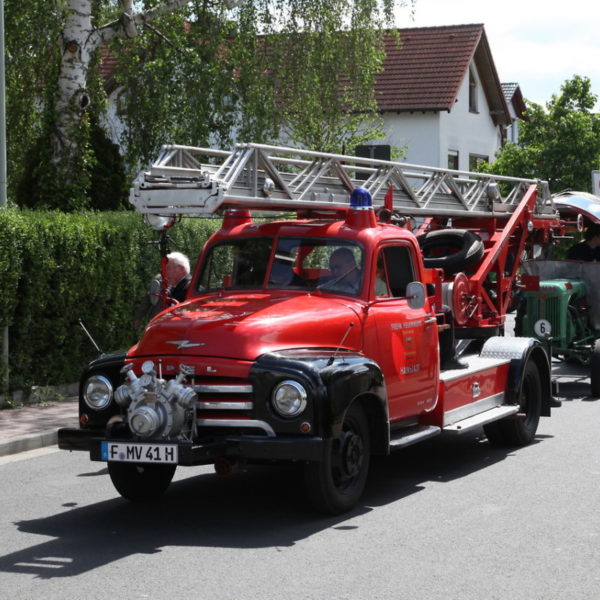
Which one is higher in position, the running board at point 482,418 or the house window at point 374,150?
the house window at point 374,150

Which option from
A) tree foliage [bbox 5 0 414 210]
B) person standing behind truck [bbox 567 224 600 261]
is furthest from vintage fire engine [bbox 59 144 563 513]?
tree foliage [bbox 5 0 414 210]

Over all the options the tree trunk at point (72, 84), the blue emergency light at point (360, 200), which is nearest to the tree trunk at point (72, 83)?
the tree trunk at point (72, 84)

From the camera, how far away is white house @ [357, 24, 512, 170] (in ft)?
131

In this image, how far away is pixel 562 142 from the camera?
114 ft

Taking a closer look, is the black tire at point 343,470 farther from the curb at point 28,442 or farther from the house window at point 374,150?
the house window at point 374,150

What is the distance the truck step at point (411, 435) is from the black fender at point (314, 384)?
787 mm

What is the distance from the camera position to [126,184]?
1959 centimetres

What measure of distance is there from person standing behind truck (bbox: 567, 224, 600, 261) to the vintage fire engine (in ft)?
16.9

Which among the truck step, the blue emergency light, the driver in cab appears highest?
the blue emergency light

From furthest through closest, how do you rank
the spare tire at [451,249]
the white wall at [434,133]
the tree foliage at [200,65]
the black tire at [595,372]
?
Result: the white wall at [434,133]
the tree foliage at [200,65]
the black tire at [595,372]
the spare tire at [451,249]

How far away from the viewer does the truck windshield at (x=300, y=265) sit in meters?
9.01

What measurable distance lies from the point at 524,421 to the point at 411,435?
254 cm

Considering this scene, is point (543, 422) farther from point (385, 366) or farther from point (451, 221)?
point (385, 366)

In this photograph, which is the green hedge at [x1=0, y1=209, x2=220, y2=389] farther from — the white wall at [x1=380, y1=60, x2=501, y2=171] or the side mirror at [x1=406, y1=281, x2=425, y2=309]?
the white wall at [x1=380, y1=60, x2=501, y2=171]
